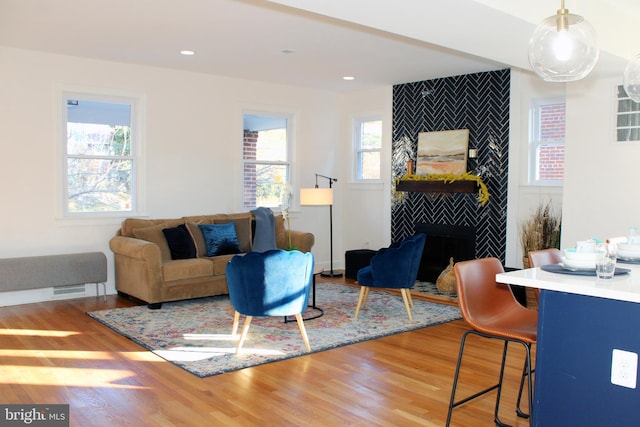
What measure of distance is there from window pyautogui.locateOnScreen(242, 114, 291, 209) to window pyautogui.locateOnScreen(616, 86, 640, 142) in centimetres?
416

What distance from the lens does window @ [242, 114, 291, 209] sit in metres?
8.39

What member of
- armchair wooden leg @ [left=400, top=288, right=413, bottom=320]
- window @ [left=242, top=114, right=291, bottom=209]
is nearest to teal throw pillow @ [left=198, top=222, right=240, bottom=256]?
window @ [left=242, top=114, right=291, bottom=209]

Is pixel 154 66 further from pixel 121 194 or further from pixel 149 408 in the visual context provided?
pixel 149 408

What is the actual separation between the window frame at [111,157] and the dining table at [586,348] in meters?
5.40

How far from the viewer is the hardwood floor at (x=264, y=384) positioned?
3480 mm

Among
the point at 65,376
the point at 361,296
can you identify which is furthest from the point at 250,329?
the point at 65,376

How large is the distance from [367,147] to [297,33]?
12.1 ft

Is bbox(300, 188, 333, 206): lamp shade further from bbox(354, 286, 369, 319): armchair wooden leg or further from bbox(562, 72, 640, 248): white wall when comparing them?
bbox(562, 72, 640, 248): white wall

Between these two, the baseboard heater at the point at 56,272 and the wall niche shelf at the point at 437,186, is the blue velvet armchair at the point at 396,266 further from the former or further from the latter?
the baseboard heater at the point at 56,272

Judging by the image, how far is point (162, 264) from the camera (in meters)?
6.26

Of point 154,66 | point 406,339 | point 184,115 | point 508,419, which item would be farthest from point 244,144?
point 508,419

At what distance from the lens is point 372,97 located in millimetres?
8828

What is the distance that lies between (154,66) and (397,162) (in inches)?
136

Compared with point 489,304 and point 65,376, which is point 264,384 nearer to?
point 65,376
